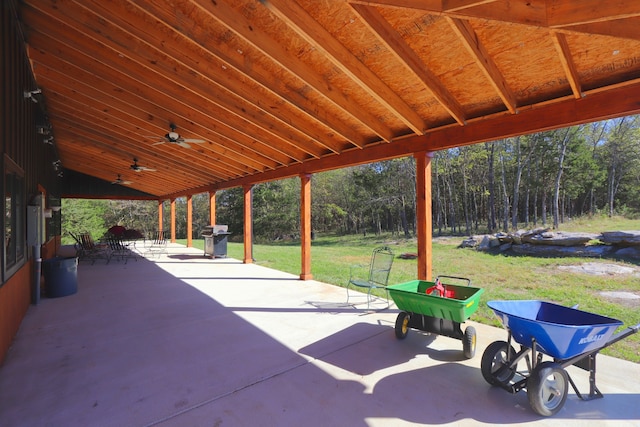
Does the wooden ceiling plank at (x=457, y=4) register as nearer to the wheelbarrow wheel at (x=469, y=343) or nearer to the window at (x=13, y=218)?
the wheelbarrow wheel at (x=469, y=343)

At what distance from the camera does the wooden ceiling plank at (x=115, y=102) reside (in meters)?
4.73

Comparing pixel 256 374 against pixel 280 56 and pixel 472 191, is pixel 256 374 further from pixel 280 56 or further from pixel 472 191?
pixel 472 191

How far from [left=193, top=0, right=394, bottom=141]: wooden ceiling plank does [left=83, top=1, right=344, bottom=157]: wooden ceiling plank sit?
2.12 ft

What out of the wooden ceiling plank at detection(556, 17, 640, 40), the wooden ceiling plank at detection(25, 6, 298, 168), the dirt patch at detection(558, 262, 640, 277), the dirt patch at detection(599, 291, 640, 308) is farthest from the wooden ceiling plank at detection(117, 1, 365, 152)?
the dirt patch at detection(558, 262, 640, 277)

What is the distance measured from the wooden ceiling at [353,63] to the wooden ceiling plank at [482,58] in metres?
0.02

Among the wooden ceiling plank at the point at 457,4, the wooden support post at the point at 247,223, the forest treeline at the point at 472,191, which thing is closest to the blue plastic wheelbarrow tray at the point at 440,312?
the wooden ceiling plank at the point at 457,4

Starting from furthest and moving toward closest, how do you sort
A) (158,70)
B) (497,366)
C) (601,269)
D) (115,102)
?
(601,269) < (115,102) < (158,70) < (497,366)

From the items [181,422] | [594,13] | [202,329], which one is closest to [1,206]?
[202,329]

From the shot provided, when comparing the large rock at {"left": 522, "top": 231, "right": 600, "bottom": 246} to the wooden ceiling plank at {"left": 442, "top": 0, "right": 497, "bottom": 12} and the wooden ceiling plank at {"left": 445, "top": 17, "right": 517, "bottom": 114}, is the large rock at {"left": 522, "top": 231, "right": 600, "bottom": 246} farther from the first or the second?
the wooden ceiling plank at {"left": 442, "top": 0, "right": 497, "bottom": 12}

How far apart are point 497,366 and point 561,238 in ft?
33.5

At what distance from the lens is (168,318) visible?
14.9 ft

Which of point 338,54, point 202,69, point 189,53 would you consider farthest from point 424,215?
point 189,53

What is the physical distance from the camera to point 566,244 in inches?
412

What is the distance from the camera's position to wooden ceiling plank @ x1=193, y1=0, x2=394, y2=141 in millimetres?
2877
